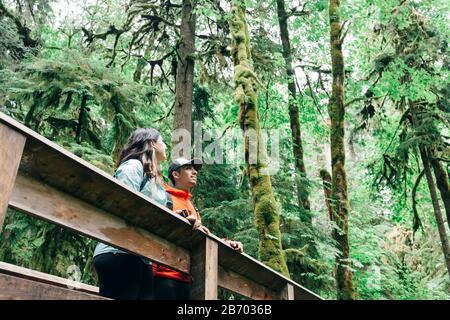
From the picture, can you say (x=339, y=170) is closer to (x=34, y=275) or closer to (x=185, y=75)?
(x=185, y=75)

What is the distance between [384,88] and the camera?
11.2 metres

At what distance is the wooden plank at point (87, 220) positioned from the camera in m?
1.86

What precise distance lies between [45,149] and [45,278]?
5.75ft

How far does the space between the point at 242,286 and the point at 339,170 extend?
A: 6.48 meters

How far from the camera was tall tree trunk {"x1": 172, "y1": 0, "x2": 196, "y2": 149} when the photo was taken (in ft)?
29.6

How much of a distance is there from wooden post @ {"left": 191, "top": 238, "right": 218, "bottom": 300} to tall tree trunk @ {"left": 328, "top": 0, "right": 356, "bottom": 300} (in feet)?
19.0

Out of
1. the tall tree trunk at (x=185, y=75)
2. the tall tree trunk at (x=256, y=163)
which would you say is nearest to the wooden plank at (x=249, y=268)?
the tall tree trunk at (x=256, y=163)

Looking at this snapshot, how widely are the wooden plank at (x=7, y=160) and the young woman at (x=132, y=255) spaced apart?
3.75 feet

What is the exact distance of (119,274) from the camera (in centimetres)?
270

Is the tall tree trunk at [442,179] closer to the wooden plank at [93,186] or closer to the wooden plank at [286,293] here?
the wooden plank at [286,293]

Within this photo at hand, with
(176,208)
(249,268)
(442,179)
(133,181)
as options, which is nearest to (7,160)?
(133,181)
